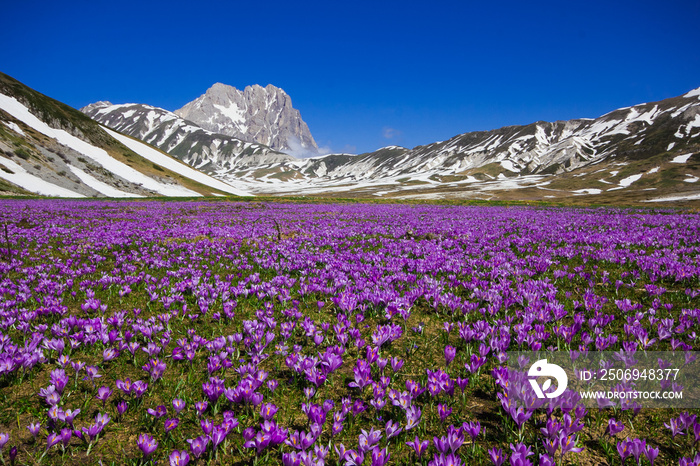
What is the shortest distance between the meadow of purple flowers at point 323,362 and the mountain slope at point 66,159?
73.9m

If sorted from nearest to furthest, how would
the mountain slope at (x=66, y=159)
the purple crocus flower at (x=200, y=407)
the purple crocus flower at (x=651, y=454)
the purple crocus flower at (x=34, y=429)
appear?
1. the purple crocus flower at (x=651, y=454)
2. the purple crocus flower at (x=34, y=429)
3. the purple crocus flower at (x=200, y=407)
4. the mountain slope at (x=66, y=159)

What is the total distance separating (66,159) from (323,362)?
109 m

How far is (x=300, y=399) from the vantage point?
3.52m

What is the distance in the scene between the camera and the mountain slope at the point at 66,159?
66688 mm

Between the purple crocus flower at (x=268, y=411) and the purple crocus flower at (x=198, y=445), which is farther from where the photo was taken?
the purple crocus flower at (x=268, y=411)

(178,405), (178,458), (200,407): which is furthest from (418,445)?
(178,405)

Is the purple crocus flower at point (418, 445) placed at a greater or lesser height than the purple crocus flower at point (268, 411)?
greater

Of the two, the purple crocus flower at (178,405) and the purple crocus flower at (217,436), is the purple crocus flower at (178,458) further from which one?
the purple crocus flower at (178,405)

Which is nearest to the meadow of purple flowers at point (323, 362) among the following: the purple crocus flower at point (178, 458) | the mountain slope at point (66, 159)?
the purple crocus flower at point (178, 458)

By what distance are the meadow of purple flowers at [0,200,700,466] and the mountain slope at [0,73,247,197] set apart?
73.9 metres

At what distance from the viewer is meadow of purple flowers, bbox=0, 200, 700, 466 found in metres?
2.71

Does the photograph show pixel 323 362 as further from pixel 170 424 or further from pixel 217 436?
pixel 170 424

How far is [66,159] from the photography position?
273ft

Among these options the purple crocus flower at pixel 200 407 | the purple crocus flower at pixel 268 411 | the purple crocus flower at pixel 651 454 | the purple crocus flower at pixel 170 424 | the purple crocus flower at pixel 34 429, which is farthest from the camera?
the purple crocus flower at pixel 200 407
